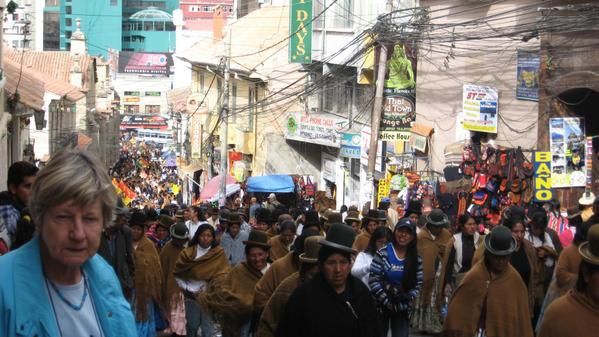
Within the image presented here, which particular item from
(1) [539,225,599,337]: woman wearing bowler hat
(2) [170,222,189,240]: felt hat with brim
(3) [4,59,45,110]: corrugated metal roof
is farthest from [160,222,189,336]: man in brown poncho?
(3) [4,59,45,110]: corrugated metal roof

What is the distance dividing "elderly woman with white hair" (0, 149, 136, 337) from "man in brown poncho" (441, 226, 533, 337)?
4.81 m

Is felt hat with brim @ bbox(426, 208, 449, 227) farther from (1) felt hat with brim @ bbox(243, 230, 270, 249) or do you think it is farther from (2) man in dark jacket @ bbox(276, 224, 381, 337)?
(2) man in dark jacket @ bbox(276, 224, 381, 337)

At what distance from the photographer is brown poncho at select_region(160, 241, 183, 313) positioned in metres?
12.8

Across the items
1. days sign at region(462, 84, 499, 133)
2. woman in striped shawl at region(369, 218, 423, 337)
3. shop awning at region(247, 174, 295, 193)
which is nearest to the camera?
woman in striped shawl at region(369, 218, 423, 337)

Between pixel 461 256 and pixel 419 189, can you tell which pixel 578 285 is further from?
pixel 419 189

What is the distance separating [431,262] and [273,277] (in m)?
4.34

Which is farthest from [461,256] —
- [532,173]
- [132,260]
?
[532,173]

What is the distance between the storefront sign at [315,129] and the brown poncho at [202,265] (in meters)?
22.8

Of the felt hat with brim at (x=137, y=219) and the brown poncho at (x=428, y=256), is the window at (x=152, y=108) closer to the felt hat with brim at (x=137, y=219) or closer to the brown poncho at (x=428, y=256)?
the felt hat with brim at (x=137, y=219)

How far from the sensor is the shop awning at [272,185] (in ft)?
107

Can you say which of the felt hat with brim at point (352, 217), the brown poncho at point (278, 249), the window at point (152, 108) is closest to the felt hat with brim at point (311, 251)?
the brown poncho at point (278, 249)

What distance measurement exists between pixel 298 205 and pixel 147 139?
270ft

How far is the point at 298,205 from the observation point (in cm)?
3350

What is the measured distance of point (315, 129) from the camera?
3762 centimetres
